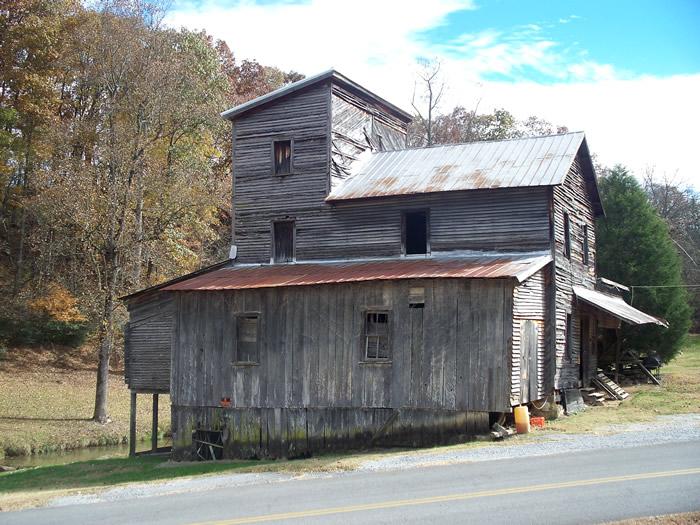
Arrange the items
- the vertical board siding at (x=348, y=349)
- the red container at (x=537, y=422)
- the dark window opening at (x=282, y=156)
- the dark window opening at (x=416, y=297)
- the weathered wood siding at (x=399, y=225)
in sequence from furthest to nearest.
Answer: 1. the dark window opening at (x=282, y=156)
2. the weathered wood siding at (x=399, y=225)
3. the red container at (x=537, y=422)
4. the dark window opening at (x=416, y=297)
5. the vertical board siding at (x=348, y=349)

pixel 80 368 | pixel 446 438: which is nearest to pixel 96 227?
pixel 80 368

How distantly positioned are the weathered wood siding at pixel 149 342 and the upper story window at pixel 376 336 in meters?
7.88

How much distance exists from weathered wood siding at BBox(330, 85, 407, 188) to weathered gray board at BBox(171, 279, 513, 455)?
565 centimetres

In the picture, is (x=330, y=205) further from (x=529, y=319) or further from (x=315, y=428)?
(x=529, y=319)

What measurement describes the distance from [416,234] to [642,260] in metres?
14.1

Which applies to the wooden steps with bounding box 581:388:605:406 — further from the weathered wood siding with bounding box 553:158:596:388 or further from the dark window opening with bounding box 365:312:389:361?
the dark window opening with bounding box 365:312:389:361

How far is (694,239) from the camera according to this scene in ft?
193

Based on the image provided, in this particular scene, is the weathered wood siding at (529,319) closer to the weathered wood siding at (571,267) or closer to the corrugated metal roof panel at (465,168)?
the weathered wood siding at (571,267)

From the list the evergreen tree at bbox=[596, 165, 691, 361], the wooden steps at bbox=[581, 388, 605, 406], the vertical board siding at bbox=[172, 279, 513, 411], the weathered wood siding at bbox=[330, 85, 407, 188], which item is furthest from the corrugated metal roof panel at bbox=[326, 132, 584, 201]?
the evergreen tree at bbox=[596, 165, 691, 361]

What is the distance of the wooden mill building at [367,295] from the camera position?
68.1 ft

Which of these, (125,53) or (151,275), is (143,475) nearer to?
(151,275)

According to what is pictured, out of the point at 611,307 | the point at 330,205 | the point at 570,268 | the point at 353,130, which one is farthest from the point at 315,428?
the point at 353,130

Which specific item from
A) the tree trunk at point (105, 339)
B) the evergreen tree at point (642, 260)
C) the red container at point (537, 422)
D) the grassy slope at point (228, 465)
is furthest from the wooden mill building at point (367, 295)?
the evergreen tree at point (642, 260)

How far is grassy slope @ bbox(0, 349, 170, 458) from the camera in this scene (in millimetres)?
29031
